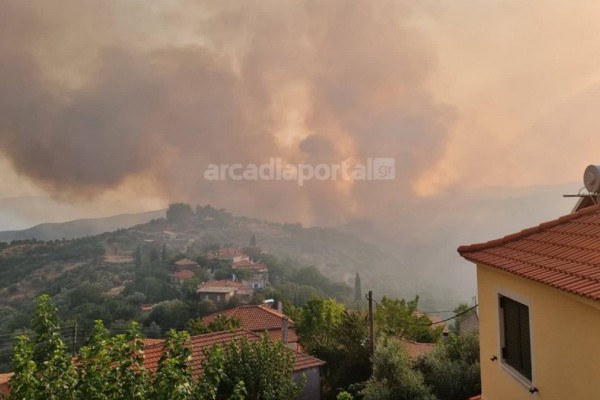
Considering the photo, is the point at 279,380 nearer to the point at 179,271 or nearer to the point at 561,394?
the point at 561,394

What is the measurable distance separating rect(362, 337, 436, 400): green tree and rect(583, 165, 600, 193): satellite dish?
26.3 ft

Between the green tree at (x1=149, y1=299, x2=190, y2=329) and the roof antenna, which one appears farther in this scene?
the green tree at (x1=149, y1=299, x2=190, y2=329)

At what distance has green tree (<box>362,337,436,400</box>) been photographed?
498 inches

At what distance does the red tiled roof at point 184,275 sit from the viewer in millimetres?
93600

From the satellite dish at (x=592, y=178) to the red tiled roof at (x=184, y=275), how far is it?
91525 millimetres

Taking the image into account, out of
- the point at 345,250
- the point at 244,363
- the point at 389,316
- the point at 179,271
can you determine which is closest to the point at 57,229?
the point at 179,271

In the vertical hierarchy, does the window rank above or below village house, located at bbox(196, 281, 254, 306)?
above

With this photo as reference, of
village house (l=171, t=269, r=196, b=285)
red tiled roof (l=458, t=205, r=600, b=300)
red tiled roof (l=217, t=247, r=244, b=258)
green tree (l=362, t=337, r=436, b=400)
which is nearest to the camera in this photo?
red tiled roof (l=458, t=205, r=600, b=300)

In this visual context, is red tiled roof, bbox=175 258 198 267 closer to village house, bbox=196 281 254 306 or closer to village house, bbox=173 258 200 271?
village house, bbox=173 258 200 271

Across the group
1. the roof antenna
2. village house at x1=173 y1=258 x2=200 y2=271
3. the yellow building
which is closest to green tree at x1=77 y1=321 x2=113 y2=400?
the yellow building

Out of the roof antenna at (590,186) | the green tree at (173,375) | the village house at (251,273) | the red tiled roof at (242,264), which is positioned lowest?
the village house at (251,273)

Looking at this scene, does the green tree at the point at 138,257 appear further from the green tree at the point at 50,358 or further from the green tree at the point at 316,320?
the green tree at the point at 50,358

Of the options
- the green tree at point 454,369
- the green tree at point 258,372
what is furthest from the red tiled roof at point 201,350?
the green tree at point 454,369

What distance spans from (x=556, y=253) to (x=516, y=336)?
119 centimetres
